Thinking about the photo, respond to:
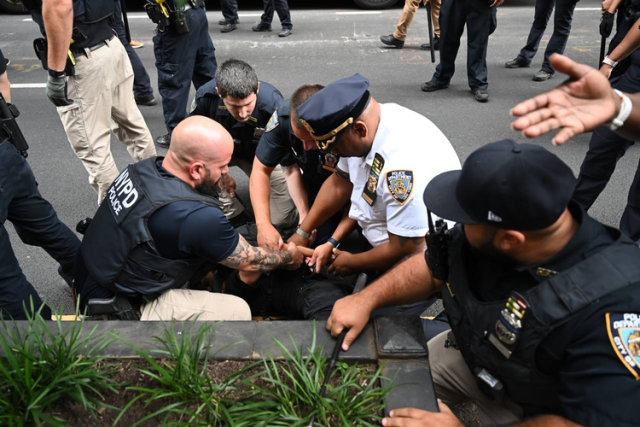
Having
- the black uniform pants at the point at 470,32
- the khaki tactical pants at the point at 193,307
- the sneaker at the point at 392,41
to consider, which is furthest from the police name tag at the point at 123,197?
the sneaker at the point at 392,41

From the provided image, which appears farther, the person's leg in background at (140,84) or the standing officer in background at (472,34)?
the person's leg in background at (140,84)

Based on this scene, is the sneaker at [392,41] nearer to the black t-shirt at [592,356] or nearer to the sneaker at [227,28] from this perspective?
the sneaker at [227,28]

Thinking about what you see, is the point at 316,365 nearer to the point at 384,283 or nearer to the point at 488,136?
the point at 384,283

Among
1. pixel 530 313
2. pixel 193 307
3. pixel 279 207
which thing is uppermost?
pixel 530 313

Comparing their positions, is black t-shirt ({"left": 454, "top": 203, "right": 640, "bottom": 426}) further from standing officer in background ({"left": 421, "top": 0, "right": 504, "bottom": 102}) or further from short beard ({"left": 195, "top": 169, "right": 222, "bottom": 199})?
standing officer in background ({"left": 421, "top": 0, "right": 504, "bottom": 102})

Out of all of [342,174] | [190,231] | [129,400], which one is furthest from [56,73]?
[129,400]

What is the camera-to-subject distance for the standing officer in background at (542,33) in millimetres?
6082

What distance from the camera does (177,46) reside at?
15.8 ft

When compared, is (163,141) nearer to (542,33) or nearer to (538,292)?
(538,292)

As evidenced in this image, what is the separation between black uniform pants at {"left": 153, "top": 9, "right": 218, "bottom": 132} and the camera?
481 cm

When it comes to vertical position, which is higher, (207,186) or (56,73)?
(56,73)

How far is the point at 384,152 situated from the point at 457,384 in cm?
106

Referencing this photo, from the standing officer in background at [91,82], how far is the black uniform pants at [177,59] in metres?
0.64

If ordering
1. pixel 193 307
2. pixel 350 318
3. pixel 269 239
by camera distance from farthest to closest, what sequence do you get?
pixel 269 239 → pixel 193 307 → pixel 350 318
